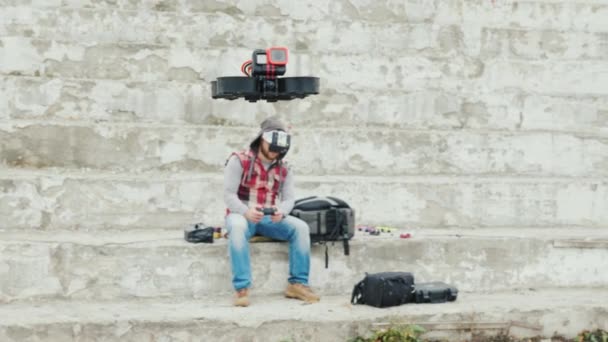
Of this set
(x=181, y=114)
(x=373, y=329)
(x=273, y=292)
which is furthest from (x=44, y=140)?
(x=373, y=329)

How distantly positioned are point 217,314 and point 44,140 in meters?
2.41

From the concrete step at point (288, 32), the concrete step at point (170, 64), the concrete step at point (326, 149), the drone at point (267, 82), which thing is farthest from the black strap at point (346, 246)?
the concrete step at point (288, 32)

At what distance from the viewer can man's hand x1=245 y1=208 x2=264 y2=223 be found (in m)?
7.19

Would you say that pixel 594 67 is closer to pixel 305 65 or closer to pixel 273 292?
pixel 305 65

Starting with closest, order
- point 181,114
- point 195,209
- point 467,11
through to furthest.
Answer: point 195,209
point 181,114
point 467,11

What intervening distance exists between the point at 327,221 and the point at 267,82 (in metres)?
1.17

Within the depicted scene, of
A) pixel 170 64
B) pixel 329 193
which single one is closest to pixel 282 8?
pixel 170 64

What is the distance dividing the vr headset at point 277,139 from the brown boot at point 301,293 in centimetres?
103

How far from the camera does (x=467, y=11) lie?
1027 cm

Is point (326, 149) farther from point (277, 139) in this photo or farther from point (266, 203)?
point (277, 139)

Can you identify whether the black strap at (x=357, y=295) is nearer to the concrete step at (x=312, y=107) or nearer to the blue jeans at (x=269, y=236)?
the blue jeans at (x=269, y=236)

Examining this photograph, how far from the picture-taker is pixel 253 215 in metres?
7.20

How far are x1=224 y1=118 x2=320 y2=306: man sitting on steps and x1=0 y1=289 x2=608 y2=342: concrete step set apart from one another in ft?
0.92

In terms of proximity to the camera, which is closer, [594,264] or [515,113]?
[594,264]
